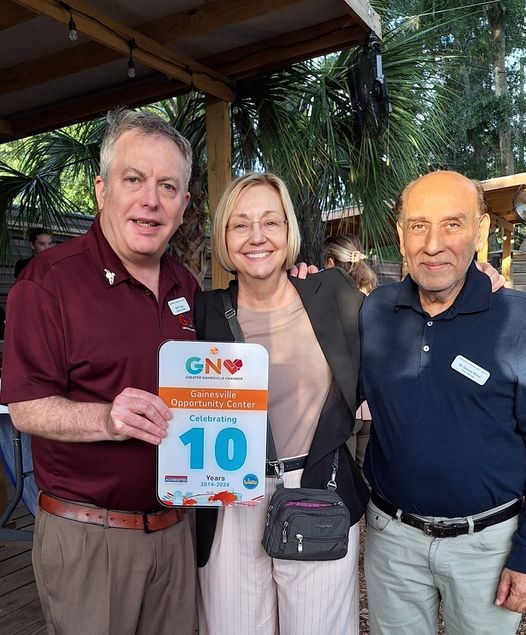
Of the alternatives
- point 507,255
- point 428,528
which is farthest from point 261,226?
point 507,255

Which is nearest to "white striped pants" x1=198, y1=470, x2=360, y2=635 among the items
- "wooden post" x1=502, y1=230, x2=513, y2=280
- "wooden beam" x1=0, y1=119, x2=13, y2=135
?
"wooden beam" x1=0, y1=119, x2=13, y2=135

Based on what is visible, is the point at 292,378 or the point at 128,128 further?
the point at 292,378

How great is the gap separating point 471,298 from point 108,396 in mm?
1181

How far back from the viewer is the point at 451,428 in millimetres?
1781

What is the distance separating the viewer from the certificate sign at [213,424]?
1565mm

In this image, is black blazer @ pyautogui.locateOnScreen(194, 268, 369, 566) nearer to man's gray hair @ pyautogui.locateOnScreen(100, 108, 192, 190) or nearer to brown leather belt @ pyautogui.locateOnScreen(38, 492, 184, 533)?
brown leather belt @ pyautogui.locateOnScreen(38, 492, 184, 533)

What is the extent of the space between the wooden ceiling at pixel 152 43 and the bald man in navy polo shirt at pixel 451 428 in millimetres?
2598

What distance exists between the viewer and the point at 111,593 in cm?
170

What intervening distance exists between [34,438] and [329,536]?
969 millimetres

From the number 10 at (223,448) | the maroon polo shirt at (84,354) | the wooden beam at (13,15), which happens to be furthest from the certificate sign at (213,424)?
the wooden beam at (13,15)

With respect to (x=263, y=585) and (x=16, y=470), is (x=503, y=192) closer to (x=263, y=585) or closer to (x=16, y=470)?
(x=16, y=470)

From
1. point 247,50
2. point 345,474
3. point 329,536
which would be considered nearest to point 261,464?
point 329,536

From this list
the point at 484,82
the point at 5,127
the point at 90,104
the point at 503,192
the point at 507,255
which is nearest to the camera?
the point at 90,104

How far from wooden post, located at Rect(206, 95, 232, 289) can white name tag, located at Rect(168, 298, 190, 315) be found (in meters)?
2.57
